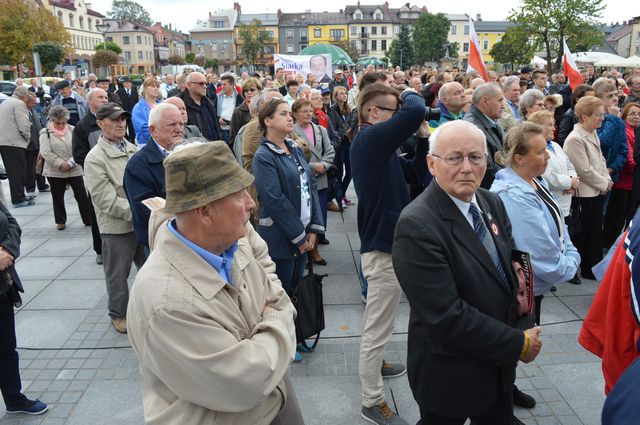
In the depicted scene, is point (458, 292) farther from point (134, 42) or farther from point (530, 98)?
point (134, 42)

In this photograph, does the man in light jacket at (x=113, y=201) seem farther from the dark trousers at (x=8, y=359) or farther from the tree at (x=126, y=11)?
the tree at (x=126, y=11)

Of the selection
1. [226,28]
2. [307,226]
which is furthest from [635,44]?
[307,226]

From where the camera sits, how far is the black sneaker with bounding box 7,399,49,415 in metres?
3.62

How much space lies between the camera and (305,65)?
15305 mm

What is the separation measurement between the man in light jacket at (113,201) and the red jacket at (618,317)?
393cm

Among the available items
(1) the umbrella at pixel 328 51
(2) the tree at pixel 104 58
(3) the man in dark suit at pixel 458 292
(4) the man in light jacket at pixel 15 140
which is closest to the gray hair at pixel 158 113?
(3) the man in dark suit at pixel 458 292

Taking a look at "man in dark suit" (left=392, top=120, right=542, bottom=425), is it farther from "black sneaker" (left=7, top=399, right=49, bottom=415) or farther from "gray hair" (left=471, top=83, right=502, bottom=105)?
"black sneaker" (left=7, top=399, right=49, bottom=415)

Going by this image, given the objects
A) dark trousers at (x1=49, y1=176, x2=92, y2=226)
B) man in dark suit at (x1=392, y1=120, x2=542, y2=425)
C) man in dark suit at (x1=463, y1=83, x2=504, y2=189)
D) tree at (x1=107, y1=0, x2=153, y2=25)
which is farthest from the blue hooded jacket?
tree at (x1=107, y1=0, x2=153, y2=25)

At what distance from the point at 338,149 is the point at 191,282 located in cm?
637

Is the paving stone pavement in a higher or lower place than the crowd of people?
lower

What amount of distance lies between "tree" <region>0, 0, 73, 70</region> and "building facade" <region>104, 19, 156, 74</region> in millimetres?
50337

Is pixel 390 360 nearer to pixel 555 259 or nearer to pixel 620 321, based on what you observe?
pixel 555 259

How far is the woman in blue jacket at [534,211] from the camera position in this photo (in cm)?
321

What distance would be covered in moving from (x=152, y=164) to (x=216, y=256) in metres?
2.43
